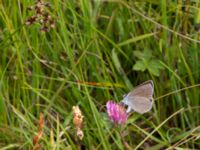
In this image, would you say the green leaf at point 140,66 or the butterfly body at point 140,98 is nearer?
the butterfly body at point 140,98

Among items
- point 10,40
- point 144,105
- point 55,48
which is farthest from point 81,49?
point 144,105

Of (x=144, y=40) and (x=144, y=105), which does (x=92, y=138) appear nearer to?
(x=144, y=105)

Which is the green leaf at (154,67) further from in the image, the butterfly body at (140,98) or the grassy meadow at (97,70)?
the butterfly body at (140,98)

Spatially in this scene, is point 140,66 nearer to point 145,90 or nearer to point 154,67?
point 154,67

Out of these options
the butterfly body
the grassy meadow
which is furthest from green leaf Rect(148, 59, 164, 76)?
the butterfly body

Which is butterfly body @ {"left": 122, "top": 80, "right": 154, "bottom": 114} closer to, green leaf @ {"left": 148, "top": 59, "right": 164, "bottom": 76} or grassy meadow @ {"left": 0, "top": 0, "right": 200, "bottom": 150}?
grassy meadow @ {"left": 0, "top": 0, "right": 200, "bottom": 150}

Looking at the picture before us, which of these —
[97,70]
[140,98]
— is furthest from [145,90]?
[97,70]

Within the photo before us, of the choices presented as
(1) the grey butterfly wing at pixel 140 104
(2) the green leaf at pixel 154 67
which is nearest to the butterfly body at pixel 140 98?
(1) the grey butterfly wing at pixel 140 104
